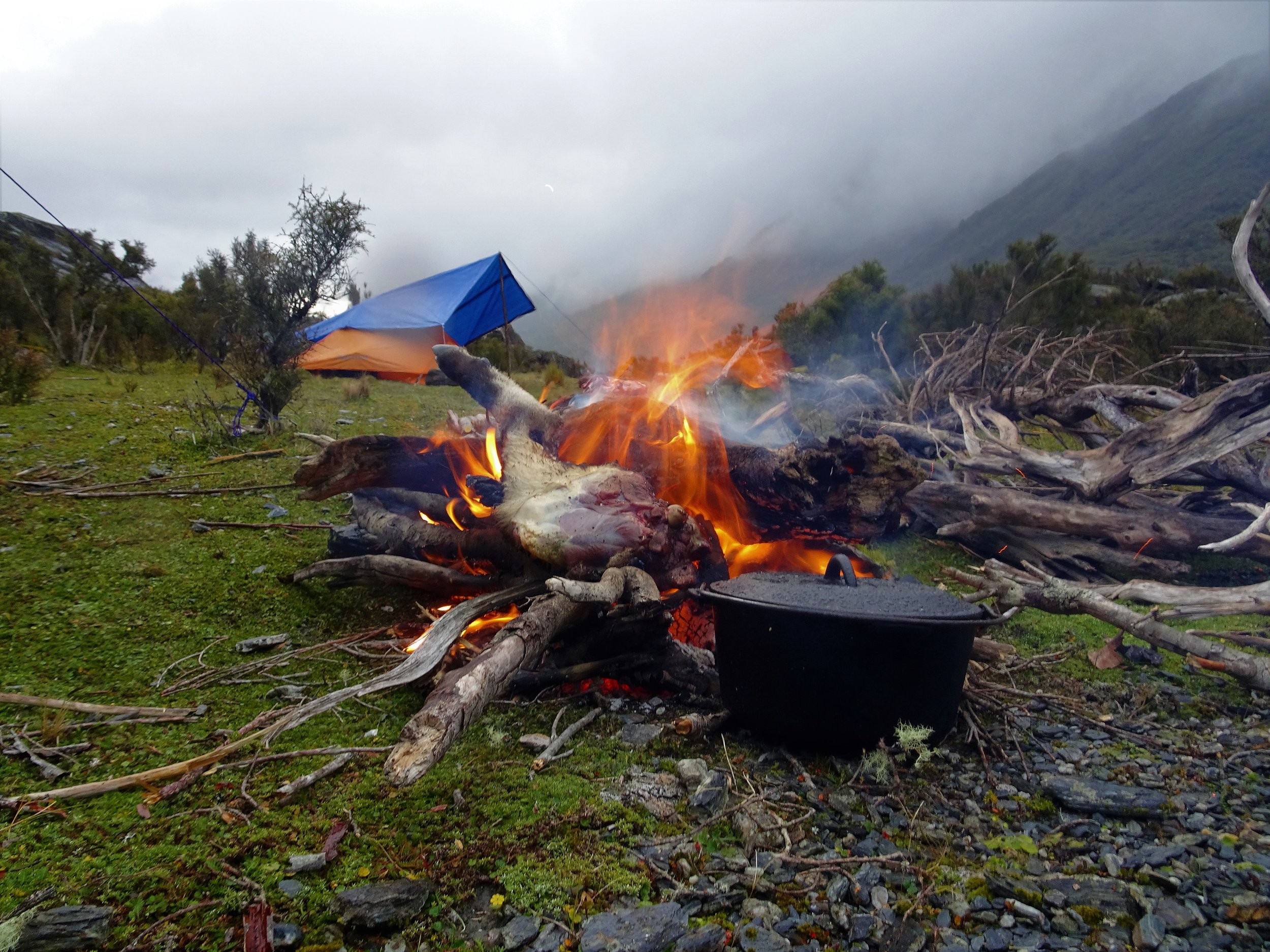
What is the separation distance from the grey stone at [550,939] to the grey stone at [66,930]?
1.06m

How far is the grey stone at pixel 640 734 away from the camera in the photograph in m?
2.75

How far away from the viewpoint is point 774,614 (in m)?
2.58

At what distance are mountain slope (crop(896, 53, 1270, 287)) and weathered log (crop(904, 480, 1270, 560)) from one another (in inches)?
1219

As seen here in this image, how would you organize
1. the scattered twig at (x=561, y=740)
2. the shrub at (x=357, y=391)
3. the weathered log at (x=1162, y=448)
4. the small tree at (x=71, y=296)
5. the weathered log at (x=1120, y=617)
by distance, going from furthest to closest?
the small tree at (x=71, y=296) → the shrub at (x=357, y=391) → the weathered log at (x=1162, y=448) → the weathered log at (x=1120, y=617) → the scattered twig at (x=561, y=740)

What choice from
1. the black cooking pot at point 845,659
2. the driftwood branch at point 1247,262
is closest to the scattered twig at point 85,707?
the black cooking pot at point 845,659

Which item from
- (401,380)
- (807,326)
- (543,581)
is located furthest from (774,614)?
(401,380)

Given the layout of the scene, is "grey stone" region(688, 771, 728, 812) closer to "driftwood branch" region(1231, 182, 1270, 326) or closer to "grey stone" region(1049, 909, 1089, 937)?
"grey stone" region(1049, 909, 1089, 937)

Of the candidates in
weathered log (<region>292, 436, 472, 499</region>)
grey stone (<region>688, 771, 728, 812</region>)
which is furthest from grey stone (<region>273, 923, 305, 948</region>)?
weathered log (<region>292, 436, 472, 499</region>)

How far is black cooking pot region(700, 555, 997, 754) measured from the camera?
248 cm

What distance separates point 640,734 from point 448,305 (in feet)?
48.8

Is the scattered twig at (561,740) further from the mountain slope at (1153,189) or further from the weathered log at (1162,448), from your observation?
the mountain slope at (1153,189)

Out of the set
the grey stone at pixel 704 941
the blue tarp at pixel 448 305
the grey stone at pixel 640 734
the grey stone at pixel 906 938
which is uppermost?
the blue tarp at pixel 448 305

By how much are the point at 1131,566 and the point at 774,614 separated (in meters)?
4.19

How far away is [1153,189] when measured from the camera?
A: 225ft
